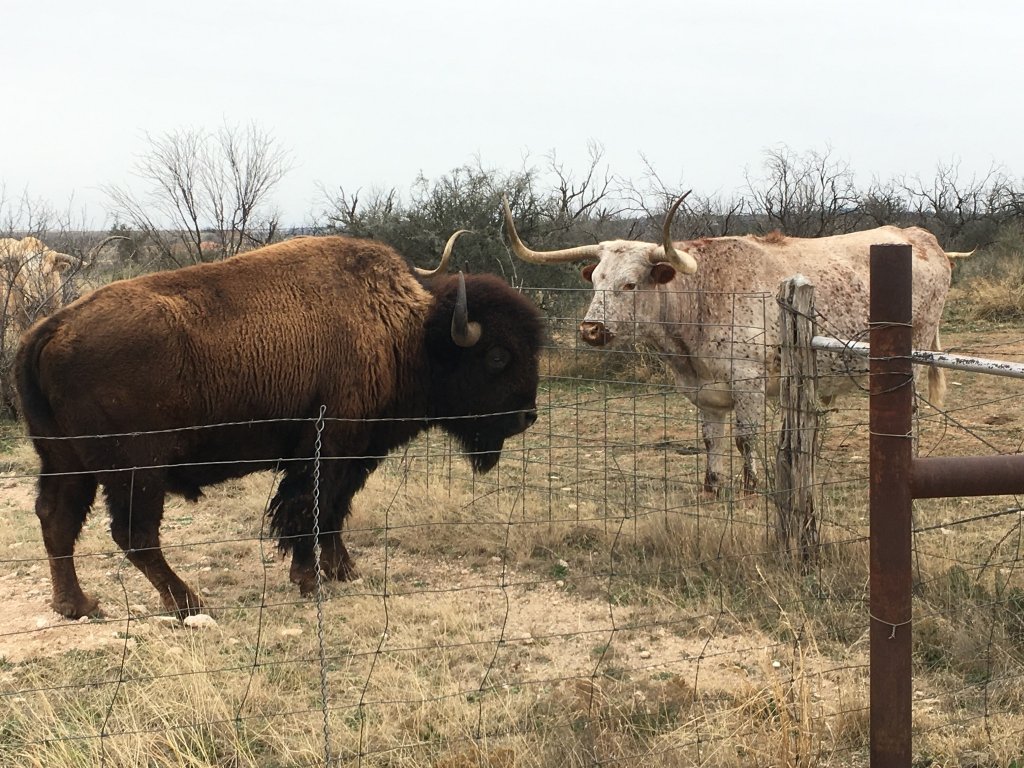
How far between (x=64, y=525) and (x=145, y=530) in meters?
0.53

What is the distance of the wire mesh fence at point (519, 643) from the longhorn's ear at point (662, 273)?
136cm

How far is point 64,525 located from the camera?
538cm

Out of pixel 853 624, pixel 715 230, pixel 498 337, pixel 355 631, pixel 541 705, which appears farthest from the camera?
pixel 715 230

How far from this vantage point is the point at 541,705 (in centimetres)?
385

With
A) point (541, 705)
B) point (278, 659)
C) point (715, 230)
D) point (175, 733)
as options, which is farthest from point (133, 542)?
point (715, 230)

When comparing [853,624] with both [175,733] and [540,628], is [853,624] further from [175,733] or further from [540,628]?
[175,733]

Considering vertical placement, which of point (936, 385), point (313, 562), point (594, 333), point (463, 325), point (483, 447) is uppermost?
point (463, 325)

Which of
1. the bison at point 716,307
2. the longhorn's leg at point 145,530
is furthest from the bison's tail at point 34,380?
the bison at point 716,307

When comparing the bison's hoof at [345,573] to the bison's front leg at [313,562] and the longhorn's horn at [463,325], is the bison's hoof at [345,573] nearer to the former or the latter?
the bison's front leg at [313,562]

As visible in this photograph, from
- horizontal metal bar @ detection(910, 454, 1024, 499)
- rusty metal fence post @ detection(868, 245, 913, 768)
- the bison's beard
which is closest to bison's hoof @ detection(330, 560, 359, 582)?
the bison's beard

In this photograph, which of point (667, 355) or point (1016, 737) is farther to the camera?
point (667, 355)

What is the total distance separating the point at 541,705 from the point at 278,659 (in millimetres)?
1520

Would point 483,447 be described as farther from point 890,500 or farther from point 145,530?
point 890,500

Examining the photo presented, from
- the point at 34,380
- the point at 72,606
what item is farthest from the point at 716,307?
the point at 72,606
